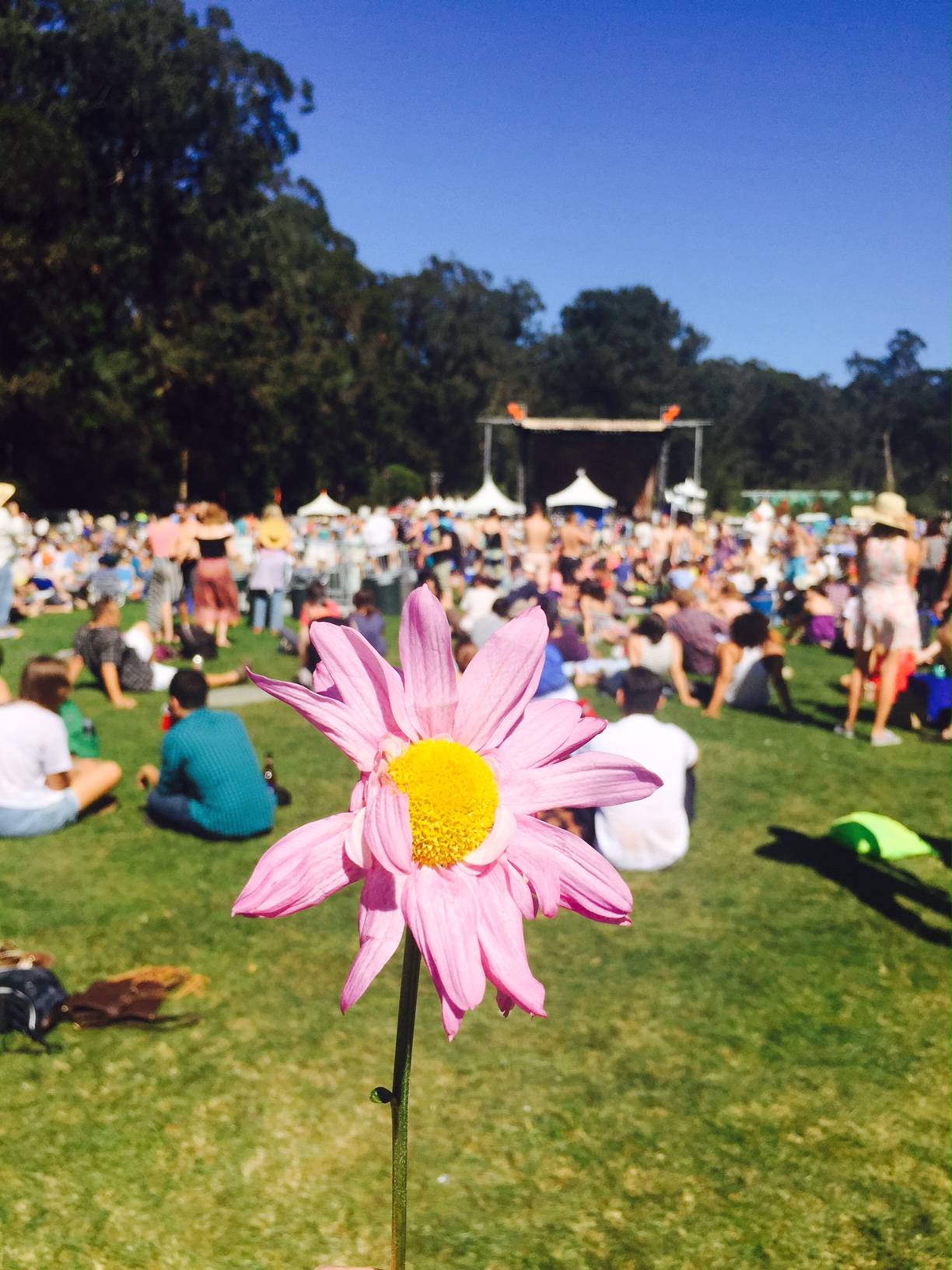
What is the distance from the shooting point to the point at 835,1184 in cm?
303

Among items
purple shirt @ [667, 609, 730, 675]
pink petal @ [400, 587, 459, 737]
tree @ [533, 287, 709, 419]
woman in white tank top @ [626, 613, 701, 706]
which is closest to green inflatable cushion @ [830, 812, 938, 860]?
woman in white tank top @ [626, 613, 701, 706]

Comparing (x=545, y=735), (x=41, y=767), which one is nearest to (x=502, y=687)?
(x=545, y=735)

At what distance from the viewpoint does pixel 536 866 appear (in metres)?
0.89

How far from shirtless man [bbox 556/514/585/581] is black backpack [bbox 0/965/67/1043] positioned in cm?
1000

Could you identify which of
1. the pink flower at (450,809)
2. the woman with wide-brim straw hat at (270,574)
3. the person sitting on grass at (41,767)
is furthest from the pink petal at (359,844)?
the woman with wide-brim straw hat at (270,574)

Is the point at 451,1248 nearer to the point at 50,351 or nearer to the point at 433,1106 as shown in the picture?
the point at 433,1106

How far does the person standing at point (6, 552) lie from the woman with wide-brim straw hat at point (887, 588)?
723 centimetres

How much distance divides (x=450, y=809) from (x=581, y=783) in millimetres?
142

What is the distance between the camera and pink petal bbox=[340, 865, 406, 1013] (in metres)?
0.82

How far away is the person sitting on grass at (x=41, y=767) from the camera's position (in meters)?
5.35

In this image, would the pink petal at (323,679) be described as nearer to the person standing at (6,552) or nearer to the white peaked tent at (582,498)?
the person standing at (6,552)

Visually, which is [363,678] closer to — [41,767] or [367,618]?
[41,767]

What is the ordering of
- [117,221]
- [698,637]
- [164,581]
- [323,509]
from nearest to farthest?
[698,637], [164,581], [117,221], [323,509]

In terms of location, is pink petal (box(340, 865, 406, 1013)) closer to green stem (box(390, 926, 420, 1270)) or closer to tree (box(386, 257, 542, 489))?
green stem (box(390, 926, 420, 1270))
